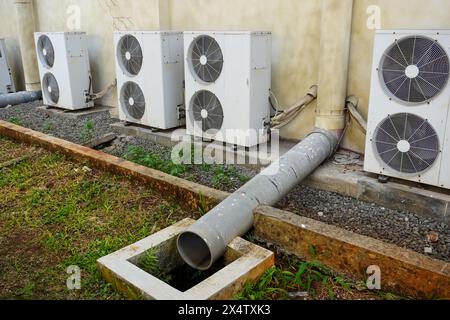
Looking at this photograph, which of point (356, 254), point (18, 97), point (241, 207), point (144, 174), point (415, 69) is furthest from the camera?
point (18, 97)

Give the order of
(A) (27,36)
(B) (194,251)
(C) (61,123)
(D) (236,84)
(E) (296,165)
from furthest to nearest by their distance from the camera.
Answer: (A) (27,36) → (C) (61,123) → (D) (236,84) → (E) (296,165) → (B) (194,251)

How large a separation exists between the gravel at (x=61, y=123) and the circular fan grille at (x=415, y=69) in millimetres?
3948

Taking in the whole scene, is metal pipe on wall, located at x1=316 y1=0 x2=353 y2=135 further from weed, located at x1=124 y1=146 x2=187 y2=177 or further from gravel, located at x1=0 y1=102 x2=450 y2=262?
weed, located at x1=124 y1=146 x2=187 y2=177

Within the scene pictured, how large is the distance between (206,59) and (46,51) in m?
3.79

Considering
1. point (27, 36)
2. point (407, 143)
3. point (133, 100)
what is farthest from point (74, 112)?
point (407, 143)

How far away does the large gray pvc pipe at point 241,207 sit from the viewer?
9.07ft

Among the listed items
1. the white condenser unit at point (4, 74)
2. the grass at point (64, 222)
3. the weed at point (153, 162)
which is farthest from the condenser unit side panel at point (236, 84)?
the white condenser unit at point (4, 74)

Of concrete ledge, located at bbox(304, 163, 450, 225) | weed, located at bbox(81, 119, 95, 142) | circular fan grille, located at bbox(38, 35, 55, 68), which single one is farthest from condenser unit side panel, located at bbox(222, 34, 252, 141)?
circular fan grille, located at bbox(38, 35, 55, 68)

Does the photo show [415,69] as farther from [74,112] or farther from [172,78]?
[74,112]

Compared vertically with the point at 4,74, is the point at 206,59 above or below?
above

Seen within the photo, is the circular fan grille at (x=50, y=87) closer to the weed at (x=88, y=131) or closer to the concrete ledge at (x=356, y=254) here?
the weed at (x=88, y=131)

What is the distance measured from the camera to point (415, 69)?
3.11 m

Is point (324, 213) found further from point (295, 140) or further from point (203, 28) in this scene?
point (203, 28)

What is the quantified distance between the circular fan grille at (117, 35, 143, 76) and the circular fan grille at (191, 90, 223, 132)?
3.49 ft
